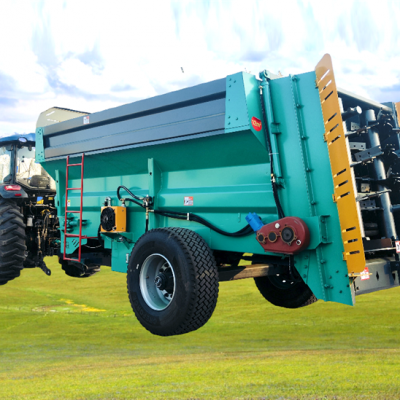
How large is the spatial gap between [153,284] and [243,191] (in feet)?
5.10

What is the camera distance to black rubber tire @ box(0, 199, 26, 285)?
25.3 feet

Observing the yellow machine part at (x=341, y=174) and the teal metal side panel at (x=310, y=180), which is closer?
the yellow machine part at (x=341, y=174)

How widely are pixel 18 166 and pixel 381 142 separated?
6503 mm

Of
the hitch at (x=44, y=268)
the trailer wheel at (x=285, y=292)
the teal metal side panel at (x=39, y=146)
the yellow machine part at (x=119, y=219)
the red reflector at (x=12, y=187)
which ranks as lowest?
the trailer wheel at (x=285, y=292)

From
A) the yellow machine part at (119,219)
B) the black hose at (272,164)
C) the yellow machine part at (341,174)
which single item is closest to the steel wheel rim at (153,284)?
the yellow machine part at (119,219)

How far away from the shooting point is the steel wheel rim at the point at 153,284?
17.2ft

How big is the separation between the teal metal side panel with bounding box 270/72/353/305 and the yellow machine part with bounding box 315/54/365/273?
7 cm

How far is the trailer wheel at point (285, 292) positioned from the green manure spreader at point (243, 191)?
0.07 ft

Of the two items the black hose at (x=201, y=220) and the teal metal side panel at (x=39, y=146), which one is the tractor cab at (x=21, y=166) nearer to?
the teal metal side panel at (x=39, y=146)

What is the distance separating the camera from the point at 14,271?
7891 millimetres

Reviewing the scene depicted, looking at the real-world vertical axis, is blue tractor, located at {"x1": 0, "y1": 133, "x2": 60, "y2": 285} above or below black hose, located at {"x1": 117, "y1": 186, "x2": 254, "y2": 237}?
above

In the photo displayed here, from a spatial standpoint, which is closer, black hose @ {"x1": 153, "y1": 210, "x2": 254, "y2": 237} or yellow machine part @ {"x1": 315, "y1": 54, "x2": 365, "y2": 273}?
yellow machine part @ {"x1": 315, "y1": 54, "x2": 365, "y2": 273}

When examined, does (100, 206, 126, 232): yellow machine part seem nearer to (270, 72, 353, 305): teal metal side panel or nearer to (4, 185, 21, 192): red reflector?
(270, 72, 353, 305): teal metal side panel

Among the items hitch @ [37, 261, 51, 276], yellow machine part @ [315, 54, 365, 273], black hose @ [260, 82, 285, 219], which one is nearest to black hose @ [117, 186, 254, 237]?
black hose @ [260, 82, 285, 219]
